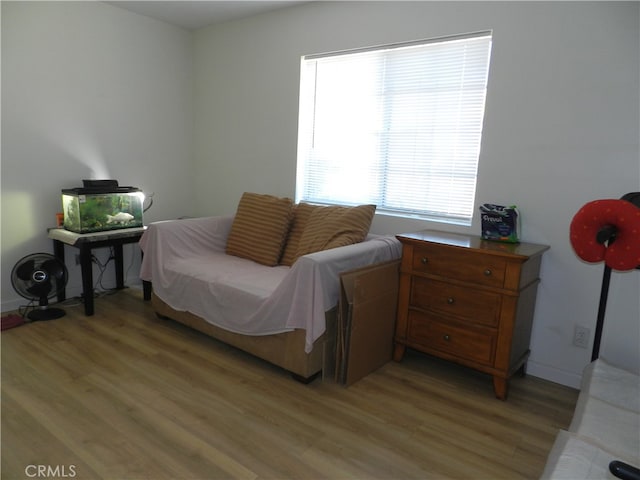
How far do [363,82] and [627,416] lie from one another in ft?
8.24

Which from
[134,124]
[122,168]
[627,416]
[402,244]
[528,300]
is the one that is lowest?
[627,416]

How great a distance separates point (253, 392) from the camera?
2.22 m

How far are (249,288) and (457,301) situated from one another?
116 centimetres

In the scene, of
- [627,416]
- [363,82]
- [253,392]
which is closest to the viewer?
[627,416]

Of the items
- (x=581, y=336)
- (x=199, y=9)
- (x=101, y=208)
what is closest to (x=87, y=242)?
(x=101, y=208)

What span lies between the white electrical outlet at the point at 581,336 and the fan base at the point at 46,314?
11.1ft

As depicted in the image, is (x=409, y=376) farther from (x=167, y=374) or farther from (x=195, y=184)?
(x=195, y=184)

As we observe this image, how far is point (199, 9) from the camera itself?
3455 millimetres

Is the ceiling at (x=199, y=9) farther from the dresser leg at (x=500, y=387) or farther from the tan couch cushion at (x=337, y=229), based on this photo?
the dresser leg at (x=500, y=387)

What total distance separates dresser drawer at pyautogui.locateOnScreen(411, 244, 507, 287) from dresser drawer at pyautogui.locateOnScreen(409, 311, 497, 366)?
0.26 metres

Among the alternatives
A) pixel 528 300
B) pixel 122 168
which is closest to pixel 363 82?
pixel 528 300

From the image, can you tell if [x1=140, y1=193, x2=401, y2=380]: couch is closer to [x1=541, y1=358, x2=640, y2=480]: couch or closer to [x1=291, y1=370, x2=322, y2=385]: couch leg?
[x1=291, y1=370, x2=322, y2=385]: couch leg

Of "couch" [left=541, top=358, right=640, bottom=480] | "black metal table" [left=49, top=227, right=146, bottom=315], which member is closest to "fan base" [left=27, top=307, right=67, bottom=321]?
"black metal table" [left=49, top=227, right=146, bottom=315]

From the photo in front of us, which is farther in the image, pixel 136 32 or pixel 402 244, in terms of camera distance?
pixel 136 32
